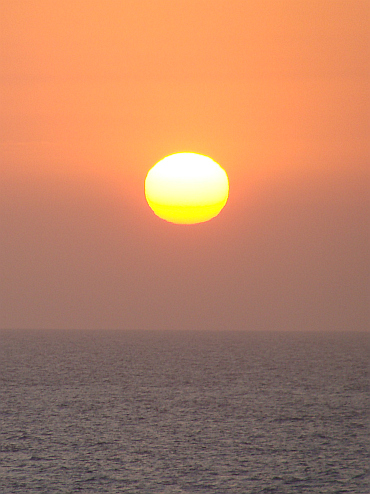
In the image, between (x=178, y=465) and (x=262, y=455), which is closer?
(x=178, y=465)

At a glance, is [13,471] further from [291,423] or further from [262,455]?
[291,423]

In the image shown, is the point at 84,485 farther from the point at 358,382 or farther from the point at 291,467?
the point at 358,382

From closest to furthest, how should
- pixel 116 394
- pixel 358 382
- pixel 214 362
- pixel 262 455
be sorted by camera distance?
pixel 262 455 < pixel 116 394 < pixel 358 382 < pixel 214 362

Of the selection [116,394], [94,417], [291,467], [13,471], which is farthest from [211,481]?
[116,394]

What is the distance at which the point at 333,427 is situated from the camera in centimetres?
8138

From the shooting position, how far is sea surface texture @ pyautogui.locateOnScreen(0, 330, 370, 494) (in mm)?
55375

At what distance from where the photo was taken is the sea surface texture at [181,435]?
182 feet

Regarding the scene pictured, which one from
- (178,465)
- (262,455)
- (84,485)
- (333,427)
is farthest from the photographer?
(333,427)

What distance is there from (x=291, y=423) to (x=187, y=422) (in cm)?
1366

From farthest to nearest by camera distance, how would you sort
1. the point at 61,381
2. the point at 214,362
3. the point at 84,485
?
the point at 214,362
the point at 61,381
the point at 84,485

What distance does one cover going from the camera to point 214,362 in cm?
18625

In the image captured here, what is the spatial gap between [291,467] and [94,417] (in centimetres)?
3266

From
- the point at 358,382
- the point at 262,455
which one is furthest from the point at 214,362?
the point at 262,455

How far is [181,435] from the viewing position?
7494 centimetres
